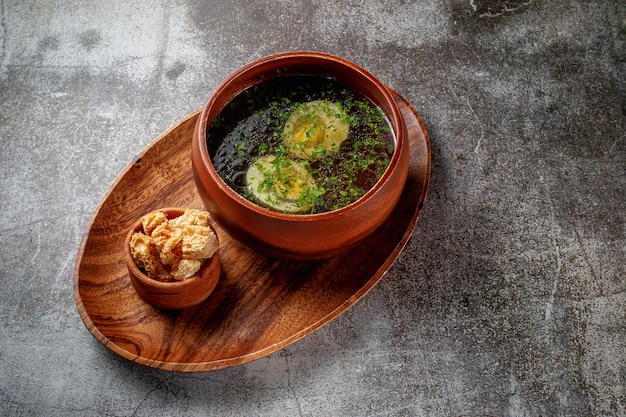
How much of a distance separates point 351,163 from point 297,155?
12 cm

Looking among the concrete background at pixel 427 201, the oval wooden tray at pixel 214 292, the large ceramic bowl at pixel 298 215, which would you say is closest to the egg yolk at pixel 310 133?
the large ceramic bowl at pixel 298 215

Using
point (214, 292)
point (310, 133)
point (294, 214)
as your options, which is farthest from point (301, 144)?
point (214, 292)

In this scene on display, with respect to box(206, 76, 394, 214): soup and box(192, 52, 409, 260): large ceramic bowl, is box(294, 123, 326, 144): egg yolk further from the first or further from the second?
box(192, 52, 409, 260): large ceramic bowl

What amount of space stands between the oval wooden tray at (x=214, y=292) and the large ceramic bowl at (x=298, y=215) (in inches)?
3.1

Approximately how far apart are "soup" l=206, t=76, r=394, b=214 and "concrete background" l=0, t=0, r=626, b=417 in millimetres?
433

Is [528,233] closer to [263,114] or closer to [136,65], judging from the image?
[263,114]

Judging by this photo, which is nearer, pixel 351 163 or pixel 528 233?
pixel 351 163

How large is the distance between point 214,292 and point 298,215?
310 mm

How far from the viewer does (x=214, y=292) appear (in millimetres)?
1603

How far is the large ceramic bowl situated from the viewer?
146 cm

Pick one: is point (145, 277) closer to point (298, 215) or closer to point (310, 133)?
point (298, 215)

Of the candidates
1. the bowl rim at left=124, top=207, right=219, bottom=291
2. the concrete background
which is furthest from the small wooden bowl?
the concrete background

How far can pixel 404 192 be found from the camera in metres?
1.72

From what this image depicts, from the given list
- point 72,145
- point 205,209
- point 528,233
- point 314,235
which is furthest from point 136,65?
point 528,233
